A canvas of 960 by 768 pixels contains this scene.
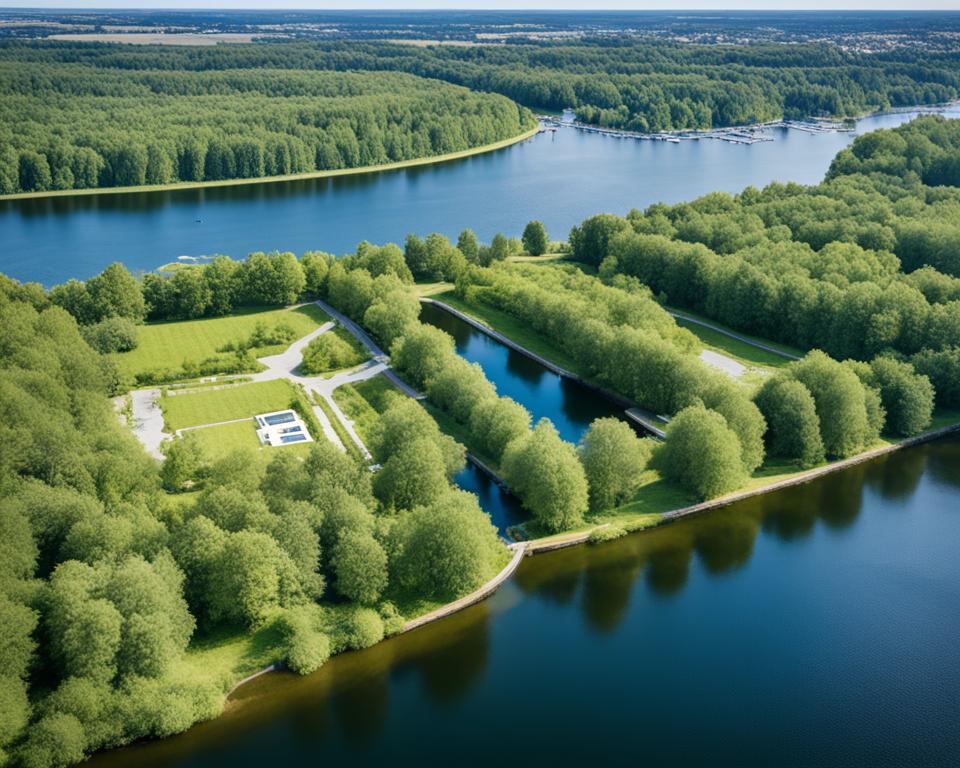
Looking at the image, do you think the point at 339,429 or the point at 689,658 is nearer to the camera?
the point at 689,658

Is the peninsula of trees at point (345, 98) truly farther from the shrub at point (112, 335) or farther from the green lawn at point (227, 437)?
the green lawn at point (227, 437)

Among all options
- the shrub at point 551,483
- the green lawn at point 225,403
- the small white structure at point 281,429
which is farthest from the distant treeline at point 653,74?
the shrub at point 551,483

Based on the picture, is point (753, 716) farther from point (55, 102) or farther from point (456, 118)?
point (55, 102)

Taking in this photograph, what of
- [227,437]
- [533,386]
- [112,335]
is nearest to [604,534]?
[533,386]

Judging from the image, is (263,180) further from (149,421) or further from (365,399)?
(149,421)

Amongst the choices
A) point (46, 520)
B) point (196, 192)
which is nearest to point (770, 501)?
point (46, 520)

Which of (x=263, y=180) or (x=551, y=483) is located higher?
(x=263, y=180)
